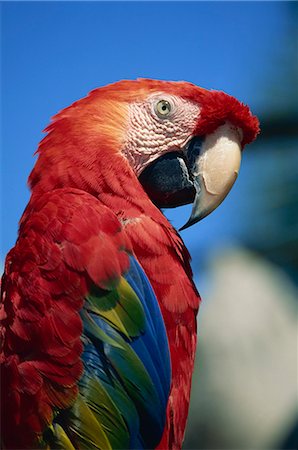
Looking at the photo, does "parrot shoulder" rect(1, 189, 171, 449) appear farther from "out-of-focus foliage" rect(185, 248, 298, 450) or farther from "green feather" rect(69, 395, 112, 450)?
"out-of-focus foliage" rect(185, 248, 298, 450)

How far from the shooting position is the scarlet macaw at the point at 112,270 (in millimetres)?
978

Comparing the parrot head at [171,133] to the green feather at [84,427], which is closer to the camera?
the green feather at [84,427]

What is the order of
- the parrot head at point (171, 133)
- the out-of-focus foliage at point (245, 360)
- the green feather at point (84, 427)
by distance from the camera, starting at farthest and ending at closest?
the out-of-focus foliage at point (245, 360), the parrot head at point (171, 133), the green feather at point (84, 427)

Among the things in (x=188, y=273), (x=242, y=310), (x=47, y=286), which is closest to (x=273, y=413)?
(x=242, y=310)

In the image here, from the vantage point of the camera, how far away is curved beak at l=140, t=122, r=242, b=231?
119cm

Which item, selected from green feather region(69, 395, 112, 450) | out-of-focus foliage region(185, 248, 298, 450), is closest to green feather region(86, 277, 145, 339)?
green feather region(69, 395, 112, 450)

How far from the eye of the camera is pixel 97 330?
991 millimetres

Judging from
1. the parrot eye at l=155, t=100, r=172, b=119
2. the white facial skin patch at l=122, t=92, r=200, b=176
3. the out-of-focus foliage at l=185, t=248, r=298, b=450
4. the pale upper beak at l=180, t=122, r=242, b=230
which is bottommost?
the out-of-focus foliage at l=185, t=248, r=298, b=450

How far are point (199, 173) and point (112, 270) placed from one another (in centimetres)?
30

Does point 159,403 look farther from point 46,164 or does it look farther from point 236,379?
point 236,379

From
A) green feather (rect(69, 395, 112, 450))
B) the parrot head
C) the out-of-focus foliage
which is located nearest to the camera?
green feather (rect(69, 395, 112, 450))

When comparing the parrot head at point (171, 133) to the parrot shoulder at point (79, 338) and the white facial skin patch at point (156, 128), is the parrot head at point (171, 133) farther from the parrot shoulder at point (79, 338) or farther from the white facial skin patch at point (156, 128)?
the parrot shoulder at point (79, 338)

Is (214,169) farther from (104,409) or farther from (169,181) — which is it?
(104,409)

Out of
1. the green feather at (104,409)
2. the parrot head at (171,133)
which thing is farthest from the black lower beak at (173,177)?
the green feather at (104,409)
